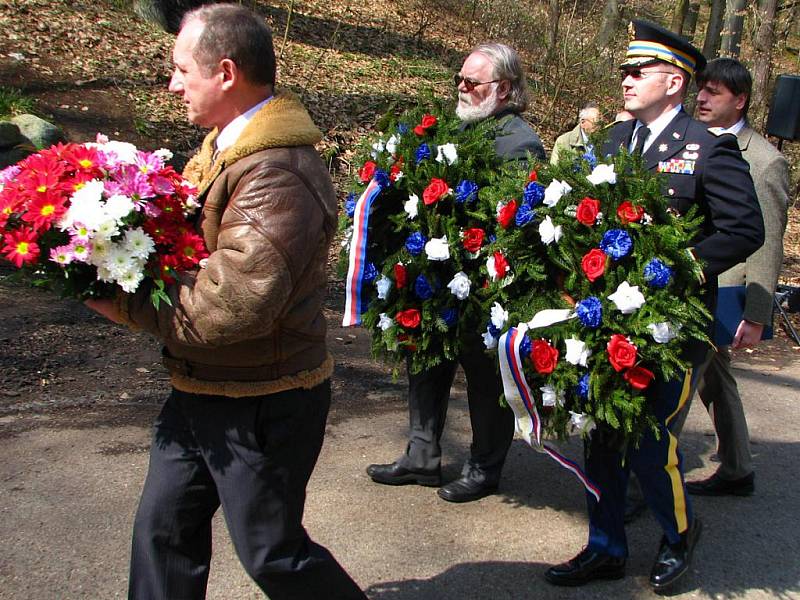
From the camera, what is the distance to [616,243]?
11.0 feet

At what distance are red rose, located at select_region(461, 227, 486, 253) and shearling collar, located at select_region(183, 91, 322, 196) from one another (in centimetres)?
137

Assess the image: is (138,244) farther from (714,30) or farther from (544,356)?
(714,30)

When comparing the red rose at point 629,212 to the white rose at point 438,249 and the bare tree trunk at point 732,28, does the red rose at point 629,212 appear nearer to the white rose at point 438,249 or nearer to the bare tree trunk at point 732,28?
the white rose at point 438,249

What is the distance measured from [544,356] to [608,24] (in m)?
15.7

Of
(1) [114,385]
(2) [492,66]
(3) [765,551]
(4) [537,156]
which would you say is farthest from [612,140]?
(1) [114,385]

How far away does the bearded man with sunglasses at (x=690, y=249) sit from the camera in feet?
11.5

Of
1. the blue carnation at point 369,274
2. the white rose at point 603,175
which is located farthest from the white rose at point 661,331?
the blue carnation at point 369,274

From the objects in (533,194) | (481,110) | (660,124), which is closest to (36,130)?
(481,110)

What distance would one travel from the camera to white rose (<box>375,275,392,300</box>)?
13.4ft

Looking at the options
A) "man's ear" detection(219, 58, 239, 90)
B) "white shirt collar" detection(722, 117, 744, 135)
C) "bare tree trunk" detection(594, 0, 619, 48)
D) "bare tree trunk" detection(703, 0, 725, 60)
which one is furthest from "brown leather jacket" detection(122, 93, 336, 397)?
"bare tree trunk" detection(703, 0, 725, 60)

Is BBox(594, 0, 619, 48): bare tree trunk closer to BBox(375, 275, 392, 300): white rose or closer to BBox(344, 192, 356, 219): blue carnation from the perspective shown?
BBox(344, 192, 356, 219): blue carnation

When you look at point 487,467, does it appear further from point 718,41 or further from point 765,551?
point 718,41

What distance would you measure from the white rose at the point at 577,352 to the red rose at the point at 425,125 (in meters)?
1.44

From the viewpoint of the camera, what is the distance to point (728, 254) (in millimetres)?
3496
